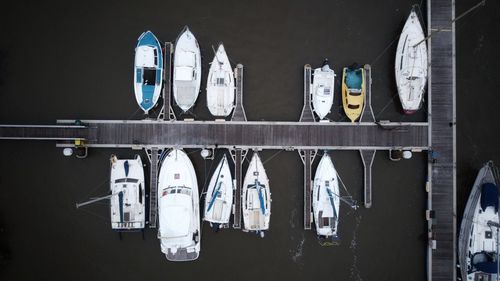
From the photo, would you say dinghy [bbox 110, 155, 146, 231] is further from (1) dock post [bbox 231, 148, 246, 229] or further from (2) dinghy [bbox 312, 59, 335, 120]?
(2) dinghy [bbox 312, 59, 335, 120]

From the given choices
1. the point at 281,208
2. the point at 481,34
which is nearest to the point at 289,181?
the point at 281,208

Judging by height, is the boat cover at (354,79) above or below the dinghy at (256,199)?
above

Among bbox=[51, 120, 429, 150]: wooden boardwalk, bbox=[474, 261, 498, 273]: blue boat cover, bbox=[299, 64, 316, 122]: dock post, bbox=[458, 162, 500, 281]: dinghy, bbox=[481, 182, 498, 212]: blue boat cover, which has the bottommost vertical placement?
bbox=[474, 261, 498, 273]: blue boat cover

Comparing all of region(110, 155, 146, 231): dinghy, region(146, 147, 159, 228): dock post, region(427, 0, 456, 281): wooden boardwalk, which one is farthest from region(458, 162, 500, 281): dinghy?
region(110, 155, 146, 231): dinghy

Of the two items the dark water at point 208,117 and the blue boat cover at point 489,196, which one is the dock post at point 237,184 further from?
the blue boat cover at point 489,196

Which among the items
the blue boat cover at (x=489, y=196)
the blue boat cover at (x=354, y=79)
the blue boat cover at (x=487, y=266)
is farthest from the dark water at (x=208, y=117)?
Answer: the blue boat cover at (x=487, y=266)

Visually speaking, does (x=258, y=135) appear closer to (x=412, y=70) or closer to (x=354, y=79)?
(x=354, y=79)
